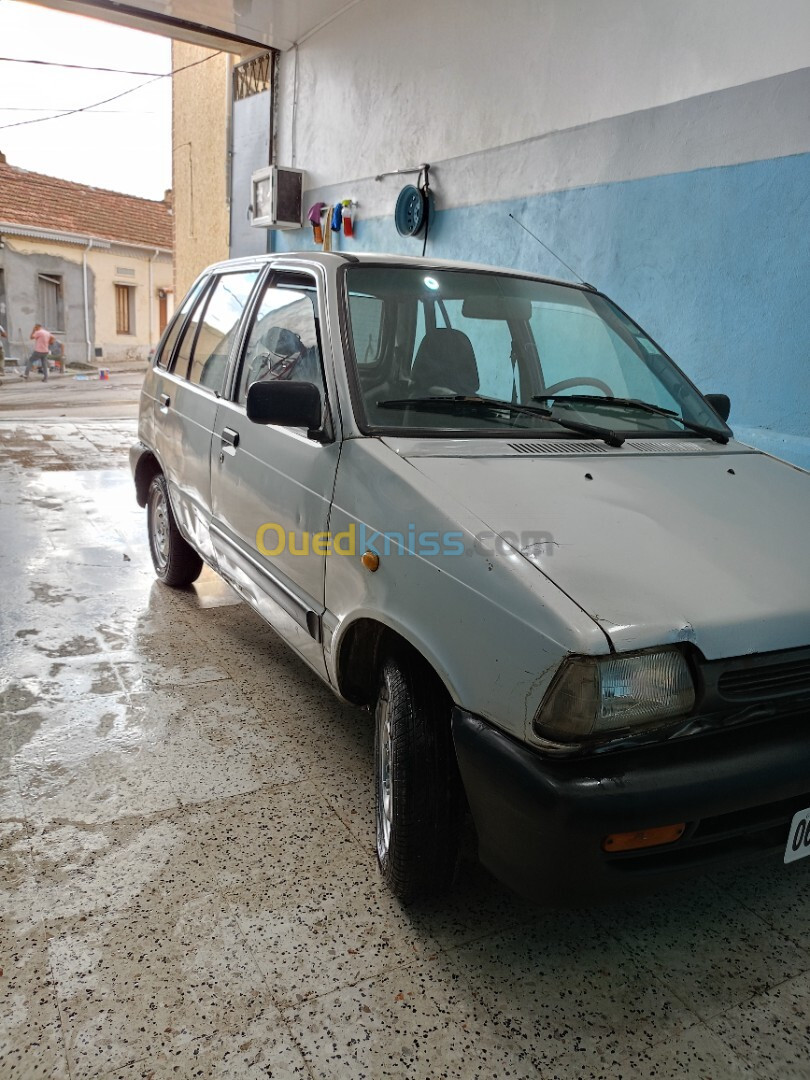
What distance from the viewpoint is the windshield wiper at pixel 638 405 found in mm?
2850

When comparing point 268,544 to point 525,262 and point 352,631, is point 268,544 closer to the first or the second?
point 352,631

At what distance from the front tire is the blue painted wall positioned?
9.83ft

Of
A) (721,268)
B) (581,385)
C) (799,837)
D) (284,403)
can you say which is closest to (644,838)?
(799,837)

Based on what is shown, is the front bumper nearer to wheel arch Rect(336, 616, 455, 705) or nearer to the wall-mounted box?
wheel arch Rect(336, 616, 455, 705)

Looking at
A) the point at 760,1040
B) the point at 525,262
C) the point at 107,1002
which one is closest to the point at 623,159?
the point at 525,262

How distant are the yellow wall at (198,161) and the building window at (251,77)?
3.74 feet

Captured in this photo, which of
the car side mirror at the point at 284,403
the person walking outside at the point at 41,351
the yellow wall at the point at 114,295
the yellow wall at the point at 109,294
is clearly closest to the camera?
the car side mirror at the point at 284,403

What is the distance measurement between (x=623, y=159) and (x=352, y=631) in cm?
406

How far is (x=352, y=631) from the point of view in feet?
8.03

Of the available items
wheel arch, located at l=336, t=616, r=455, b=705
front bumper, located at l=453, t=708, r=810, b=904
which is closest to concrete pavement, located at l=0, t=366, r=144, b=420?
wheel arch, located at l=336, t=616, r=455, b=705

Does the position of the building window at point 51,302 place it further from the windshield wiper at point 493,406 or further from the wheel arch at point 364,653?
the wheel arch at point 364,653

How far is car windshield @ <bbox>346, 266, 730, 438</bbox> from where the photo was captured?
2.62 meters

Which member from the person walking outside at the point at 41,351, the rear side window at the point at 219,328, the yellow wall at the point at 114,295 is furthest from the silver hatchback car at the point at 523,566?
the yellow wall at the point at 114,295

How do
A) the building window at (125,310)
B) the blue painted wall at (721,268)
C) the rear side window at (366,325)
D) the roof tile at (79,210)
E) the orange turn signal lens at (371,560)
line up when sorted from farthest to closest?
1. the building window at (125,310)
2. the roof tile at (79,210)
3. the blue painted wall at (721,268)
4. the rear side window at (366,325)
5. the orange turn signal lens at (371,560)
